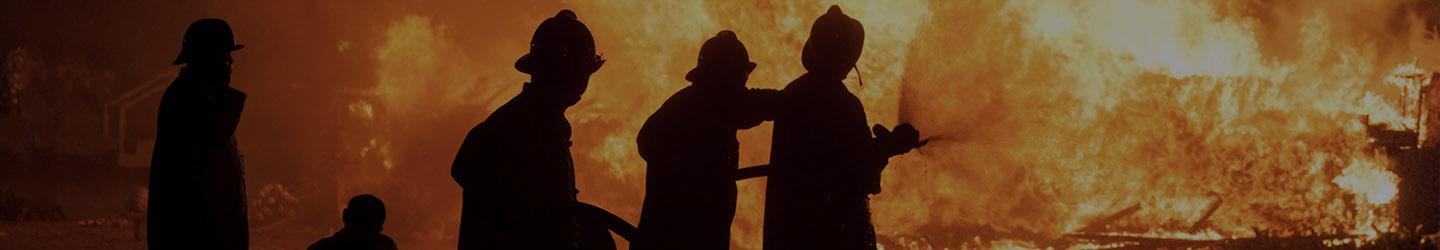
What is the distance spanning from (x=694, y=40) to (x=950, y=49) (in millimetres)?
3473

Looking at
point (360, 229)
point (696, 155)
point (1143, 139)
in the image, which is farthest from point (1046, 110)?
point (360, 229)

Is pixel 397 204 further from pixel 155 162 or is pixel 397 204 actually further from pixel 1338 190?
pixel 155 162

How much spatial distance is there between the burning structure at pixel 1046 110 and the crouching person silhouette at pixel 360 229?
25.6ft

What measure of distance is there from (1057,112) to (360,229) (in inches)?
590

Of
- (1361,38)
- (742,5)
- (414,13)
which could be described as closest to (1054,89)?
(742,5)

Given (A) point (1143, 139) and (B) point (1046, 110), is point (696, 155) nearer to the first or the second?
(B) point (1046, 110)

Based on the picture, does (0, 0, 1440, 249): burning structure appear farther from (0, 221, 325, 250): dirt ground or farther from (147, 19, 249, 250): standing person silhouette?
(147, 19, 249, 250): standing person silhouette

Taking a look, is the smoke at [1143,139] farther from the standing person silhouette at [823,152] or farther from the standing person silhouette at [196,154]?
the standing person silhouette at [196,154]

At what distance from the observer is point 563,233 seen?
4.16 m

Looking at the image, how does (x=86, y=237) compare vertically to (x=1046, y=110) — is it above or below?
below

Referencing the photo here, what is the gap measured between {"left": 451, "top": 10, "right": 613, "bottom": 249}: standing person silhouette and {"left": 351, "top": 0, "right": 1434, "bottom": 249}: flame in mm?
11503

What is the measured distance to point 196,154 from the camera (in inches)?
180

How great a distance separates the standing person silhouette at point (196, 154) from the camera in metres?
4.54

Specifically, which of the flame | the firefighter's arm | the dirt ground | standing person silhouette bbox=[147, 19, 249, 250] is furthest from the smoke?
the firefighter's arm
